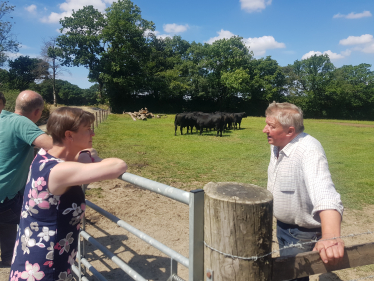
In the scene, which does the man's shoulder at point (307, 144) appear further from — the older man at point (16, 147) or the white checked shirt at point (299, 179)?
the older man at point (16, 147)

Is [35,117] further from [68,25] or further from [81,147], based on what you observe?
[68,25]

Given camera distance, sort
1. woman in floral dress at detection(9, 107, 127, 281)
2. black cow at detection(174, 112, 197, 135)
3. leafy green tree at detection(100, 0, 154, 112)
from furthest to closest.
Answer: leafy green tree at detection(100, 0, 154, 112) < black cow at detection(174, 112, 197, 135) < woman in floral dress at detection(9, 107, 127, 281)

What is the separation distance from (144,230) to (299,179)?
9.29 feet

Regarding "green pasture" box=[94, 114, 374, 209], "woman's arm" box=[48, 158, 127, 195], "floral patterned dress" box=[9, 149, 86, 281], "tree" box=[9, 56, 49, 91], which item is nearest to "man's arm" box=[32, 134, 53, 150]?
"floral patterned dress" box=[9, 149, 86, 281]

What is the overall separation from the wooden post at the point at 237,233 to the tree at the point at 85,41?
39.2 m

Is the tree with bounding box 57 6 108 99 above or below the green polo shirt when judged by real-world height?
above

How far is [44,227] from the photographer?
156cm

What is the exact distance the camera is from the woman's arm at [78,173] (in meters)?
1.42

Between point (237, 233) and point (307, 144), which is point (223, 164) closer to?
point (307, 144)

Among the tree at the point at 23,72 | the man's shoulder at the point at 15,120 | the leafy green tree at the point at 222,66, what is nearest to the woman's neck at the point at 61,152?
the man's shoulder at the point at 15,120

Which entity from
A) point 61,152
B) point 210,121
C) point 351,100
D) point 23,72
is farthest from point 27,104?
point 23,72

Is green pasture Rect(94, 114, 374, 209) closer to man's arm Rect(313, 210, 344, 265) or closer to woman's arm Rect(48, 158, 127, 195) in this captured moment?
man's arm Rect(313, 210, 344, 265)

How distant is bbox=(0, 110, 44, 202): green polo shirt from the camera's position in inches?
96.0

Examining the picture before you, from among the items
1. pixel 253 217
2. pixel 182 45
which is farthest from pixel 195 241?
pixel 182 45
